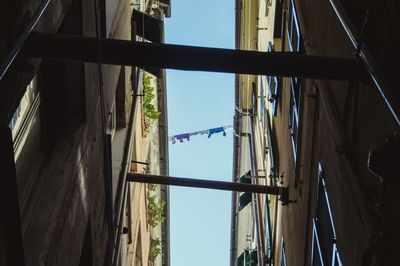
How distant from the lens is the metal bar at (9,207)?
3.77 m

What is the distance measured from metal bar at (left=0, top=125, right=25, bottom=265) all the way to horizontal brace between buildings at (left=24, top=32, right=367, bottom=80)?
0.97m

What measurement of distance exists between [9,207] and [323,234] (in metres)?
3.33

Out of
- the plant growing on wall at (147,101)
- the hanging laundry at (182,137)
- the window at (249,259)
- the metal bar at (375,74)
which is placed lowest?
the window at (249,259)

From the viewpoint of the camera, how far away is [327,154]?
6055mm

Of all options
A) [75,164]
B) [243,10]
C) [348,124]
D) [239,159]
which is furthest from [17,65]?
[239,159]

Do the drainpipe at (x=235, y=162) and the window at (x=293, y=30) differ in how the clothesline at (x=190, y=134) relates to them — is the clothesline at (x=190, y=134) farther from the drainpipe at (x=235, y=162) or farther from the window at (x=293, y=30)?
the window at (x=293, y=30)

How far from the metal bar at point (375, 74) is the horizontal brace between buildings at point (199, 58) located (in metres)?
0.25

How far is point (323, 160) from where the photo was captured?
6.30 m

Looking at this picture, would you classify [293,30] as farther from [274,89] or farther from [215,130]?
[215,130]

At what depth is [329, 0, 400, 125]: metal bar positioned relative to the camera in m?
3.29

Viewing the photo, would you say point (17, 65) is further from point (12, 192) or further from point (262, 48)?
point (262, 48)

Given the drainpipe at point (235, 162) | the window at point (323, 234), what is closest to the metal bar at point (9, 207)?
the window at point (323, 234)

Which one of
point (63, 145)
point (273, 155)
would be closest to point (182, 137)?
point (273, 155)

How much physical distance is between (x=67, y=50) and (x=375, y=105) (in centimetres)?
214
